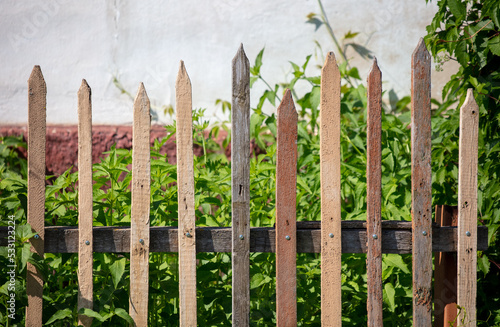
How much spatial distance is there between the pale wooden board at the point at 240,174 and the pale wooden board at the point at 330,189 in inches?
11.7

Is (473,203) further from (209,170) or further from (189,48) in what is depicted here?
(189,48)

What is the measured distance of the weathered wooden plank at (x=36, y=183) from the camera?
211 cm

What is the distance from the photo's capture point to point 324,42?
3.69 m

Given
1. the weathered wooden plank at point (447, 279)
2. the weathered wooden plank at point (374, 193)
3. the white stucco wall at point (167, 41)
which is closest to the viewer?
the weathered wooden plank at point (374, 193)

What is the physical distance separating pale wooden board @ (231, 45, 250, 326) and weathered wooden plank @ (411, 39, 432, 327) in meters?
0.65

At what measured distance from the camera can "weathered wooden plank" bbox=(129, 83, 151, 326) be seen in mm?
2072

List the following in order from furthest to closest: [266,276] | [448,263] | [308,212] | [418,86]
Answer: [308,212], [266,276], [448,263], [418,86]

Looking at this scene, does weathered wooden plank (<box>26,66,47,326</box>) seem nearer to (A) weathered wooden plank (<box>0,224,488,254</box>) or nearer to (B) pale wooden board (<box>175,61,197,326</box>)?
(A) weathered wooden plank (<box>0,224,488,254</box>)

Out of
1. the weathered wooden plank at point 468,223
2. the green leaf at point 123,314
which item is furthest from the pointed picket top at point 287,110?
Answer: the green leaf at point 123,314

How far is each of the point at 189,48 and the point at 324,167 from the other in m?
1.97

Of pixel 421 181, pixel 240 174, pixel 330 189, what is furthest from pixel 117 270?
pixel 421 181

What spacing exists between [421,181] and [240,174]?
2.35 feet

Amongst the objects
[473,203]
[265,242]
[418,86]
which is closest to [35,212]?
[265,242]

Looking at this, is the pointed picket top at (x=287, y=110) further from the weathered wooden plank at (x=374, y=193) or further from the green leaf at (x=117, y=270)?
the green leaf at (x=117, y=270)
